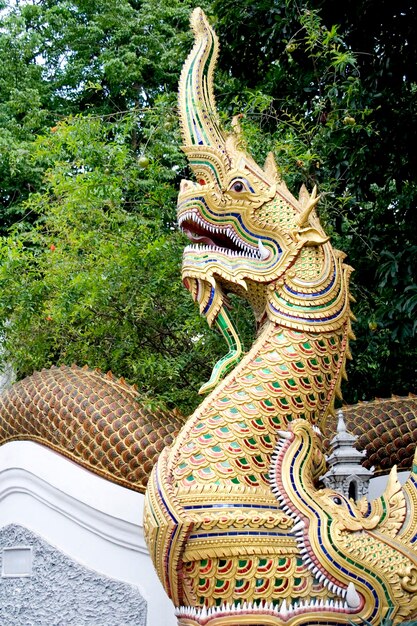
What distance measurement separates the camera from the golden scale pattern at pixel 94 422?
471cm

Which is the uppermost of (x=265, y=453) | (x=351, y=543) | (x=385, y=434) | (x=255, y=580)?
(x=265, y=453)

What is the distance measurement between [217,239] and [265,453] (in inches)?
44.7

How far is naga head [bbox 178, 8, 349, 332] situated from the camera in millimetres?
4074

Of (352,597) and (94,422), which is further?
(94,422)

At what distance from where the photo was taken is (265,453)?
3.82m

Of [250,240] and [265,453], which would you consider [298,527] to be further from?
[250,240]

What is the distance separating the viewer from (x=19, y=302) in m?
6.30

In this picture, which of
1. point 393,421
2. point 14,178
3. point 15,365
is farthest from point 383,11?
point 14,178

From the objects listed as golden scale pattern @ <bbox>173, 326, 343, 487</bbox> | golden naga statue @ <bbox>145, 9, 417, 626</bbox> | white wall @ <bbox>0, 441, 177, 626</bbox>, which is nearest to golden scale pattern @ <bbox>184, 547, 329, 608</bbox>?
golden naga statue @ <bbox>145, 9, 417, 626</bbox>

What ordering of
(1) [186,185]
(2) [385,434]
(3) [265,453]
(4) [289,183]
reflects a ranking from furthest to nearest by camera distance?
1. (4) [289,183]
2. (2) [385,434]
3. (1) [186,185]
4. (3) [265,453]

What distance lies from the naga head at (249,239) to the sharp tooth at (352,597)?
1.16m

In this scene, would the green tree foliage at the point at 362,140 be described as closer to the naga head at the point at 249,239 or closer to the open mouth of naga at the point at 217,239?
the naga head at the point at 249,239

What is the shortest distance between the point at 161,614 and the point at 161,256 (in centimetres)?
244

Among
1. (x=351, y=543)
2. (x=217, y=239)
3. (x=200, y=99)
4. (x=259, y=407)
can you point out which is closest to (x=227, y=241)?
(x=217, y=239)
